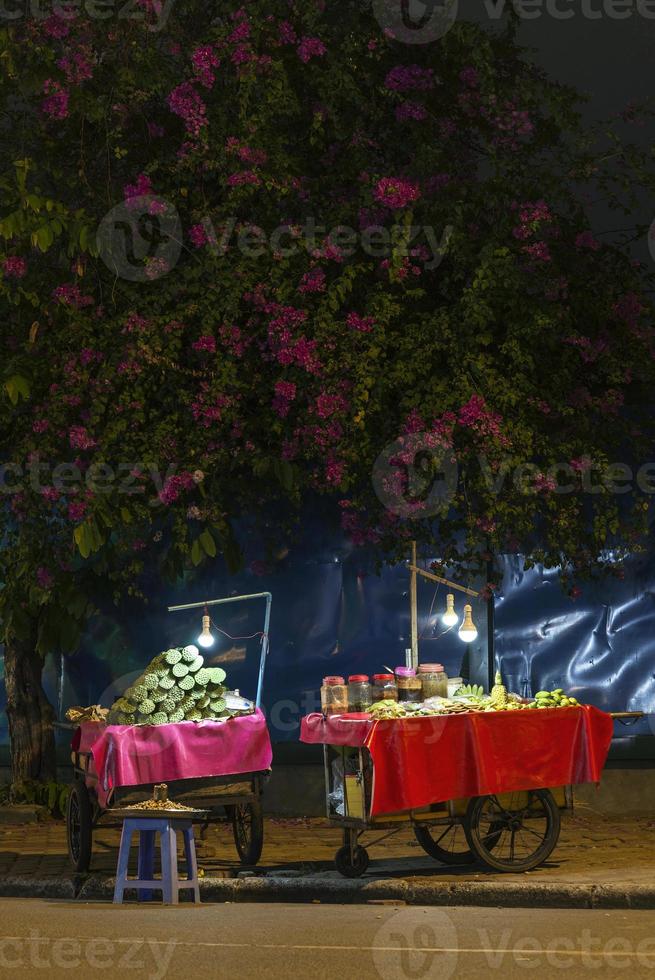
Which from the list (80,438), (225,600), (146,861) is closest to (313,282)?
(80,438)

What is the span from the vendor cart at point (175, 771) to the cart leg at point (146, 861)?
1.08 ft

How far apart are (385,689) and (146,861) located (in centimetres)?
235

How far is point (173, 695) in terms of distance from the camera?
38.1 ft

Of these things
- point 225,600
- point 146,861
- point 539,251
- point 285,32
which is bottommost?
point 146,861

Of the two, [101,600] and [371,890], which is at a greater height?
[101,600]

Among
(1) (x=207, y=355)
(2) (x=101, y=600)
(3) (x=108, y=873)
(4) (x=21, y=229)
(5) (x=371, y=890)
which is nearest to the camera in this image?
(5) (x=371, y=890)

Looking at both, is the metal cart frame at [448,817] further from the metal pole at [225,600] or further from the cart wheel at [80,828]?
the metal pole at [225,600]

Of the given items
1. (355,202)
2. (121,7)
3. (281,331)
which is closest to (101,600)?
(281,331)

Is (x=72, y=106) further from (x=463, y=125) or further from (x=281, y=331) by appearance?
(x=463, y=125)

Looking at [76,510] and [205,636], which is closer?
[76,510]

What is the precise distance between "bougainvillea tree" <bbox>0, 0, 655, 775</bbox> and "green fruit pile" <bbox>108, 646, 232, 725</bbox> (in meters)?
2.38

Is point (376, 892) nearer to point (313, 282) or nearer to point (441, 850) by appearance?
point (441, 850)

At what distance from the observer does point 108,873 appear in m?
11.8

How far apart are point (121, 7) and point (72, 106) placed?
118 centimetres
